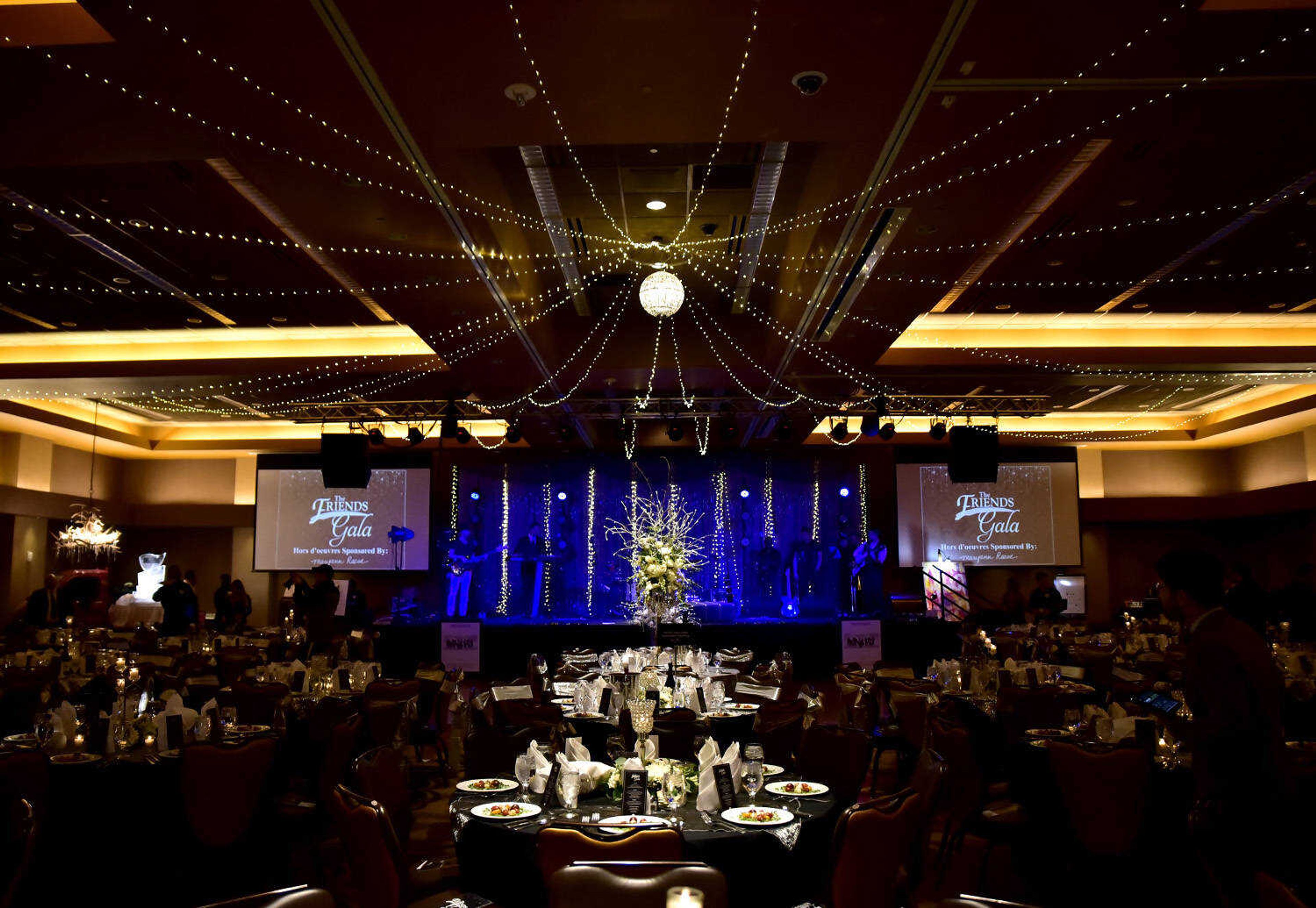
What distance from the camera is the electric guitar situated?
1594cm

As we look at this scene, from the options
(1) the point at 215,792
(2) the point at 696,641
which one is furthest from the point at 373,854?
(2) the point at 696,641

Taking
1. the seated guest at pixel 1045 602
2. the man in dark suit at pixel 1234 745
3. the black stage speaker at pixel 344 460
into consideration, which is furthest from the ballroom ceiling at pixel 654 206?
the seated guest at pixel 1045 602

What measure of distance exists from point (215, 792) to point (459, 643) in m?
8.66

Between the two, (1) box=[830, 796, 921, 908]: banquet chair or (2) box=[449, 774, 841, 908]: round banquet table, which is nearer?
(1) box=[830, 796, 921, 908]: banquet chair

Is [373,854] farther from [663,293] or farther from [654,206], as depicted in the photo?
[654,206]

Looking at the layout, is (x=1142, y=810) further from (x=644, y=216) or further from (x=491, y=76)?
(x=644, y=216)

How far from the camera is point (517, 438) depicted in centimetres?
1305

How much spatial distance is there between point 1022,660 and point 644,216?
534 cm

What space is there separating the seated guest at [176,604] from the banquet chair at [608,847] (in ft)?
Result: 31.5

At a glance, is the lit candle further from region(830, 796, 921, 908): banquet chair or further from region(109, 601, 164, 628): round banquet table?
region(109, 601, 164, 628): round banquet table

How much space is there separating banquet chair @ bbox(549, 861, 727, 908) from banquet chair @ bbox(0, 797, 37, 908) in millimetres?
1926

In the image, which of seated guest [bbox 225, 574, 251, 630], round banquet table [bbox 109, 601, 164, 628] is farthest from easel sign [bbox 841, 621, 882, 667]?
round banquet table [bbox 109, 601, 164, 628]

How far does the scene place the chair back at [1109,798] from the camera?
405cm

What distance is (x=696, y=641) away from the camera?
12930mm
